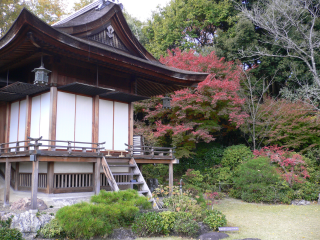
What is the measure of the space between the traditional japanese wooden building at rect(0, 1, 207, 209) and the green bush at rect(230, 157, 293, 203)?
5.04 metres

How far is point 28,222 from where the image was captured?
7.16 meters

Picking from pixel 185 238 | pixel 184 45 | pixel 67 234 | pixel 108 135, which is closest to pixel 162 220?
pixel 185 238

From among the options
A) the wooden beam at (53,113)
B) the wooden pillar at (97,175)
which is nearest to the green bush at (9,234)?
the wooden pillar at (97,175)

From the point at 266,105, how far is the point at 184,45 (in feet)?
33.4

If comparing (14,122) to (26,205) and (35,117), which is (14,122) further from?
(26,205)

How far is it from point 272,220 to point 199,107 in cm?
756

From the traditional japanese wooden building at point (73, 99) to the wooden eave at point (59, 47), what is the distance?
0.09 feet

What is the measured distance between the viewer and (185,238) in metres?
7.59

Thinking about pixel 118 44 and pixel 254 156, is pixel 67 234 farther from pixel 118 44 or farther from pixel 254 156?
pixel 254 156

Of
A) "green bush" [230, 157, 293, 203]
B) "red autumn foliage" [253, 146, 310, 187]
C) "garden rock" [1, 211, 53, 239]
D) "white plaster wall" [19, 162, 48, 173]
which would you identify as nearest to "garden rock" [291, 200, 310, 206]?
"green bush" [230, 157, 293, 203]

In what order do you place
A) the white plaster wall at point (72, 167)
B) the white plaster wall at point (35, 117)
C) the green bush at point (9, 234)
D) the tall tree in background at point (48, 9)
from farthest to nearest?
the tall tree in background at point (48, 9) < the white plaster wall at point (35, 117) < the white plaster wall at point (72, 167) < the green bush at point (9, 234)

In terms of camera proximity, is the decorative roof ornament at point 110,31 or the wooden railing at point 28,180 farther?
the decorative roof ornament at point 110,31

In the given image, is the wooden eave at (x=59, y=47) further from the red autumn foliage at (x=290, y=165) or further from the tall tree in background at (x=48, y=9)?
the tall tree in background at (x=48, y=9)

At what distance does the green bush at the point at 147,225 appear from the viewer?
7511 mm
